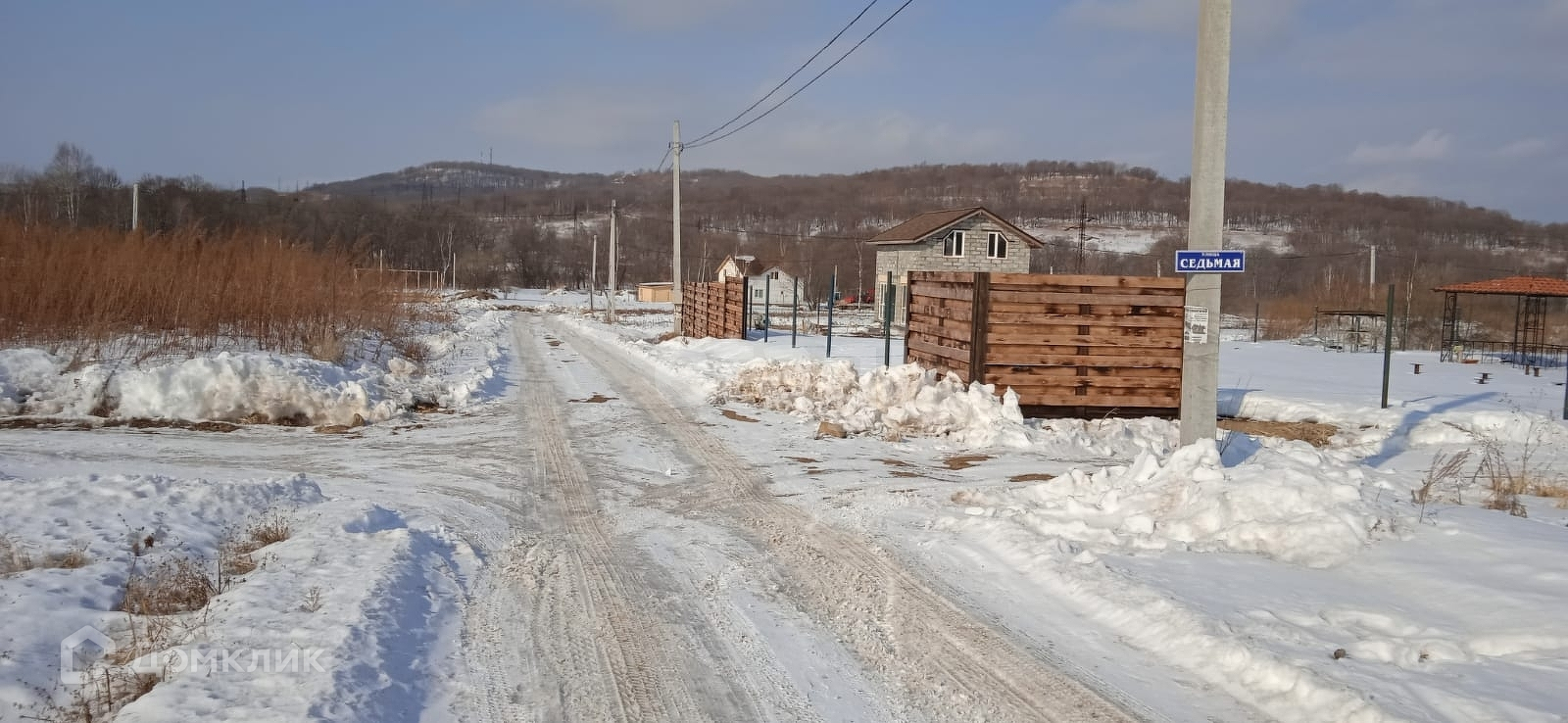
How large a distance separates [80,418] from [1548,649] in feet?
45.9

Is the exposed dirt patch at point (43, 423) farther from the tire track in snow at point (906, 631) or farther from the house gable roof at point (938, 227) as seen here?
the house gable roof at point (938, 227)

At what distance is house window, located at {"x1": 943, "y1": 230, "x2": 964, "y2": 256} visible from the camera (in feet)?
175

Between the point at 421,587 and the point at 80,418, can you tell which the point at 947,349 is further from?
the point at 80,418

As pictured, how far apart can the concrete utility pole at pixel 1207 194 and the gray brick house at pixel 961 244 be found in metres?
44.4

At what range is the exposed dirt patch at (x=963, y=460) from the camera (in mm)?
9977

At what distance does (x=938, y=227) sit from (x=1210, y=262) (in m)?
45.0

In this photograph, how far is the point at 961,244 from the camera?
175 feet

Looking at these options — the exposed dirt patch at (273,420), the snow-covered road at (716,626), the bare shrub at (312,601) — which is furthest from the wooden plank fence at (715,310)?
the bare shrub at (312,601)

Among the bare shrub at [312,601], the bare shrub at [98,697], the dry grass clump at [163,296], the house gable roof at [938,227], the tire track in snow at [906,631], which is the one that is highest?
the house gable roof at [938,227]

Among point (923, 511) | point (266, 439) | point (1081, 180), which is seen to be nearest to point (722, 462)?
point (923, 511)

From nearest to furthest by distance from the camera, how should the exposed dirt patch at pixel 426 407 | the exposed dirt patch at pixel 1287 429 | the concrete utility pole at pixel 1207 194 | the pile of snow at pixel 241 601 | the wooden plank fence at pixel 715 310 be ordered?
the pile of snow at pixel 241 601 < the concrete utility pole at pixel 1207 194 < the exposed dirt patch at pixel 1287 429 < the exposed dirt patch at pixel 426 407 < the wooden plank fence at pixel 715 310

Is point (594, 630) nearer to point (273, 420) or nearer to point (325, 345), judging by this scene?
point (273, 420)

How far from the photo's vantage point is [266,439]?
10703mm

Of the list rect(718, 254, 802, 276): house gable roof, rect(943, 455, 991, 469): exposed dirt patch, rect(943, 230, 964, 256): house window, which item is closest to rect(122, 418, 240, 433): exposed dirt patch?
rect(943, 455, 991, 469): exposed dirt patch
